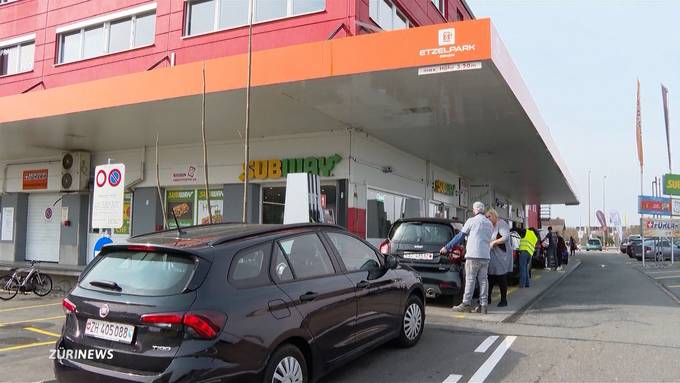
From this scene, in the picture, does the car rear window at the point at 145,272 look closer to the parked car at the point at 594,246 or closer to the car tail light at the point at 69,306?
the car tail light at the point at 69,306

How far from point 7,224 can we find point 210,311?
788 inches

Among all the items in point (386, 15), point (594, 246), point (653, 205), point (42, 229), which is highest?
point (386, 15)

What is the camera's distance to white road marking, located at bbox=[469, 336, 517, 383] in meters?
5.20

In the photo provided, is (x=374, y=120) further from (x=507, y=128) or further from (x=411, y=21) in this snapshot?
(x=411, y=21)

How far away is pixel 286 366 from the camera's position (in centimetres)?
408

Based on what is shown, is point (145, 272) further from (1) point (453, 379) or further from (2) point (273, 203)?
(2) point (273, 203)

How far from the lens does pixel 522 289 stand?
12617mm

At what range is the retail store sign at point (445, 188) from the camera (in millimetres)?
19656

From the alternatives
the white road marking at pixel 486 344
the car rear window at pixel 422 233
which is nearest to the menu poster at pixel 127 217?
the car rear window at pixel 422 233

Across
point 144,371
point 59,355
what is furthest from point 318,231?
point 59,355

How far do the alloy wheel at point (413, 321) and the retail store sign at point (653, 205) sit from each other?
2281 cm

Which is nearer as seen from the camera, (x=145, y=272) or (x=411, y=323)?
(x=145, y=272)

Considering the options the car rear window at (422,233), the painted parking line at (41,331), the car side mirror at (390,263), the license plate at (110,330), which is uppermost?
the car rear window at (422,233)

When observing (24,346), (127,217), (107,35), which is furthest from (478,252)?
(107,35)
